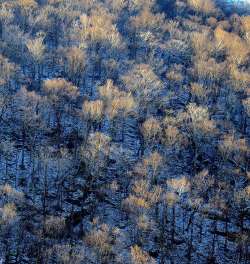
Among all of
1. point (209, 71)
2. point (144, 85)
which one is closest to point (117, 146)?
point (144, 85)

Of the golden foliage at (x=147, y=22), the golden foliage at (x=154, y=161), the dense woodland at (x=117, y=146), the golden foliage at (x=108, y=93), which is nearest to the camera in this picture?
the dense woodland at (x=117, y=146)

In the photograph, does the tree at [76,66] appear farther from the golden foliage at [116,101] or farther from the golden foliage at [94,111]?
the golden foliage at [94,111]

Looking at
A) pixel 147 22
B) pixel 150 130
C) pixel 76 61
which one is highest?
pixel 147 22

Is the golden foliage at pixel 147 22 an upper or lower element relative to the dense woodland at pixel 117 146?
upper

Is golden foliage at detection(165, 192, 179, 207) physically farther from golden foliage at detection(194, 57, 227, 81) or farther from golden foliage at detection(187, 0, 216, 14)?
golden foliage at detection(187, 0, 216, 14)

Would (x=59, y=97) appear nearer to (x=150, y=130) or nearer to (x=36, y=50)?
(x=36, y=50)

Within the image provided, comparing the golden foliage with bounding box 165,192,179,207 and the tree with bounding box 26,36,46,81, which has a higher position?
the tree with bounding box 26,36,46,81

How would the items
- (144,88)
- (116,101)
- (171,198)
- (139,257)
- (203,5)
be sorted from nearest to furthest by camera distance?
1. (139,257)
2. (171,198)
3. (116,101)
4. (144,88)
5. (203,5)

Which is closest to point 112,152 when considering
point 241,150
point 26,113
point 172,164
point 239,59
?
point 172,164

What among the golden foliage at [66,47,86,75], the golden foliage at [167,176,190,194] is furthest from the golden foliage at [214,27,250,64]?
the golden foliage at [167,176,190,194]

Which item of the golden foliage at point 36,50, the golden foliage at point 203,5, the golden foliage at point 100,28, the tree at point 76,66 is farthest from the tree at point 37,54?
the golden foliage at point 203,5
